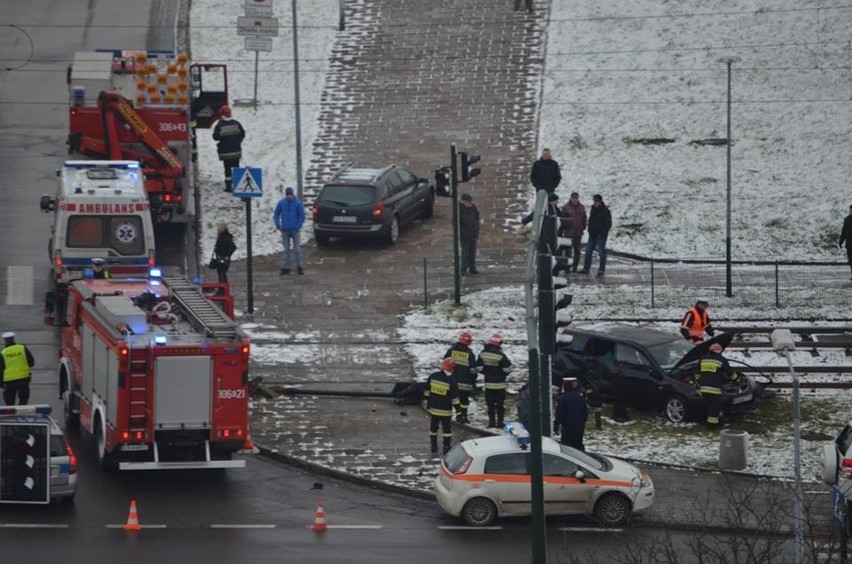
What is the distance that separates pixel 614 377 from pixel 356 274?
933 centimetres

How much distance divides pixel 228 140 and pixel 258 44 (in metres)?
3.39

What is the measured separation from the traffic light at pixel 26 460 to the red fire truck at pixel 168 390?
4.11ft

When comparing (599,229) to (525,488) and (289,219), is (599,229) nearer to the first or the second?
(289,219)

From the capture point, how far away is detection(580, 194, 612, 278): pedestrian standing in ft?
121

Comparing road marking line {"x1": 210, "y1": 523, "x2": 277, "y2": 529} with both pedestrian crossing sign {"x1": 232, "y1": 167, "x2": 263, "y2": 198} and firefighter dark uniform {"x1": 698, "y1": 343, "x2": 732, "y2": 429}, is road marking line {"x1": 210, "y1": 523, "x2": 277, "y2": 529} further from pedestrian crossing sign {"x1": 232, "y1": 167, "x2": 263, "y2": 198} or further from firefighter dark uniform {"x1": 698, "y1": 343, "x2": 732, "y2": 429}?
pedestrian crossing sign {"x1": 232, "y1": 167, "x2": 263, "y2": 198}

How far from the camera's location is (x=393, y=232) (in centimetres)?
3925

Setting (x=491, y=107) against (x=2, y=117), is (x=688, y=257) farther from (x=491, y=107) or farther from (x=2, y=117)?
(x=2, y=117)

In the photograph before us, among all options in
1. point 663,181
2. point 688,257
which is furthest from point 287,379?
point 663,181

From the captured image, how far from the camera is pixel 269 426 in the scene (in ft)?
93.6

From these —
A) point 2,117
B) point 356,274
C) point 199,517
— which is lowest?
point 199,517

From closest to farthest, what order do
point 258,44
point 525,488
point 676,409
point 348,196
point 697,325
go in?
point 525,488 < point 676,409 < point 697,325 < point 348,196 < point 258,44

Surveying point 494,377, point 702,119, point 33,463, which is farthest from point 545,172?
point 33,463

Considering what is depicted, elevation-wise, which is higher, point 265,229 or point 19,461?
point 265,229

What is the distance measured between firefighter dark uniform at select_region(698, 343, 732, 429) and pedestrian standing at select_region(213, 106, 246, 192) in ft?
52.2
